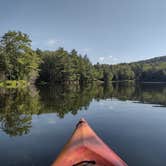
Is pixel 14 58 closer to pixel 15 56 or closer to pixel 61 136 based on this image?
pixel 15 56

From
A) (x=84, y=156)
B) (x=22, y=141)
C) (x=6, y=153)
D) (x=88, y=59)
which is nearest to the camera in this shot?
(x=84, y=156)

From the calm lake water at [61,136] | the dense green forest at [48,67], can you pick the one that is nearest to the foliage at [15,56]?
the dense green forest at [48,67]

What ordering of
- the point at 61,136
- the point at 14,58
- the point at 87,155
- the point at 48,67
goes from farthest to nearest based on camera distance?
the point at 48,67
the point at 14,58
the point at 61,136
the point at 87,155

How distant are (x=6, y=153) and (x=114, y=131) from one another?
5.94 meters

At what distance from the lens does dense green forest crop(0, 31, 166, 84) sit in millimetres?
58750

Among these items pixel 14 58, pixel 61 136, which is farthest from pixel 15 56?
pixel 61 136

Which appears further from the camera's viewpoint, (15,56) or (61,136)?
(15,56)

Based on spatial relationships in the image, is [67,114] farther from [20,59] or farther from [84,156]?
[20,59]

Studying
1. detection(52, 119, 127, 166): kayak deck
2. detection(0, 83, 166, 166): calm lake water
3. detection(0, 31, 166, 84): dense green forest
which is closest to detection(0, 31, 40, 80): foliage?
detection(0, 31, 166, 84): dense green forest

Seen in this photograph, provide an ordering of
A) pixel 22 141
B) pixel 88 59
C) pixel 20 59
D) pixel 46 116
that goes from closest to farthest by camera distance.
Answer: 1. pixel 22 141
2. pixel 46 116
3. pixel 20 59
4. pixel 88 59

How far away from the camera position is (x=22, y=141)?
11.9m

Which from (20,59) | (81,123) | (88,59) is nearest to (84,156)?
(81,123)

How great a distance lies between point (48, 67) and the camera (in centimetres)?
8338

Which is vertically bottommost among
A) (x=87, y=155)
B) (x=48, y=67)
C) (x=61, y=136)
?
(x=61, y=136)
